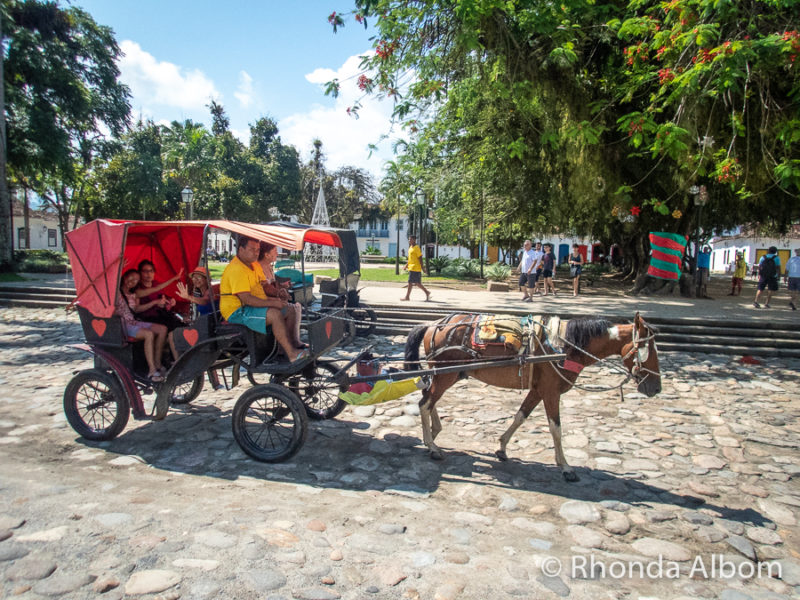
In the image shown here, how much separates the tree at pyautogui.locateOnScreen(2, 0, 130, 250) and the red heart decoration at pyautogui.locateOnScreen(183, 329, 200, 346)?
19.5 metres

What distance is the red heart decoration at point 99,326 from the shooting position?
5.41 meters

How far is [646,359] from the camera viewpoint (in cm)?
443

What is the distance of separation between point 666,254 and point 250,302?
Answer: 608 inches

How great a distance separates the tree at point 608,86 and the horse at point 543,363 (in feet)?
19.0

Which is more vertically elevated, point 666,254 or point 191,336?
point 666,254

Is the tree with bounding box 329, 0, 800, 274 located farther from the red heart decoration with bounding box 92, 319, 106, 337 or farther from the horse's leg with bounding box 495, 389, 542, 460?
the red heart decoration with bounding box 92, 319, 106, 337

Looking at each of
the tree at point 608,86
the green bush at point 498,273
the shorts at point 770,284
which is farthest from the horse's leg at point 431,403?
the green bush at point 498,273

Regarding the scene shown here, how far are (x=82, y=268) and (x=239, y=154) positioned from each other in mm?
38561

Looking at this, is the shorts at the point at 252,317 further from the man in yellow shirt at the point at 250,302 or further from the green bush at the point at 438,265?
the green bush at the point at 438,265

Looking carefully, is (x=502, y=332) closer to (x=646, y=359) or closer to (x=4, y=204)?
(x=646, y=359)

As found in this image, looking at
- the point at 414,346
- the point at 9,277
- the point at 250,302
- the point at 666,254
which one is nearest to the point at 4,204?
the point at 9,277

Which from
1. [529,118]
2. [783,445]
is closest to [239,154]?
[529,118]

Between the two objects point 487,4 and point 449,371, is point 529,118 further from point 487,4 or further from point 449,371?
point 449,371

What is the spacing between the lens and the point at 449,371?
4.94 m
